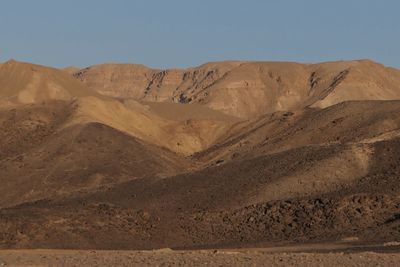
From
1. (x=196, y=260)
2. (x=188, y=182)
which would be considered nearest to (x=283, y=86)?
(x=188, y=182)

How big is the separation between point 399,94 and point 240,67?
2740cm

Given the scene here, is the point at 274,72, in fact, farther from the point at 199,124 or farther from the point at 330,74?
the point at 199,124

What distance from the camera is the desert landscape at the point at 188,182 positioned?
107ft

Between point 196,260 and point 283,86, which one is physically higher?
point 283,86

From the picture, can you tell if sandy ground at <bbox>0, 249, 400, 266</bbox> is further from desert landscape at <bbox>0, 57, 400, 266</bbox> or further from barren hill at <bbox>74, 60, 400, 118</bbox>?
barren hill at <bbox>74, 60, 400, 118</bbox>

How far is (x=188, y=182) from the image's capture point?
1855 inches

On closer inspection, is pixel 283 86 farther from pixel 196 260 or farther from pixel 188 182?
pixel 196 260

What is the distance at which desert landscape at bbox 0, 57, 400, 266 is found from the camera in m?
32.7

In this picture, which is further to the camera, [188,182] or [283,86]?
[283,86]

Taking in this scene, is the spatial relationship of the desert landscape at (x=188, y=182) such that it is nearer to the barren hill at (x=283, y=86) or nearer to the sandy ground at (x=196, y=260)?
the sandy ground at (x=196, y=260)

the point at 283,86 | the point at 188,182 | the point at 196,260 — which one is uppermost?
the point at 283,86

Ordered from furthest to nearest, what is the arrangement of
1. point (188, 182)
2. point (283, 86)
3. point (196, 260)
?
point (283, 86), point (188, 182), point (196, 260)

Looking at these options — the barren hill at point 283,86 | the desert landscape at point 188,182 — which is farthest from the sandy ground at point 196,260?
the barren hill at point 283,86

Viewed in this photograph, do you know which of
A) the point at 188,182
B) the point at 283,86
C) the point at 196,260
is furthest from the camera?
the point at 283,86
